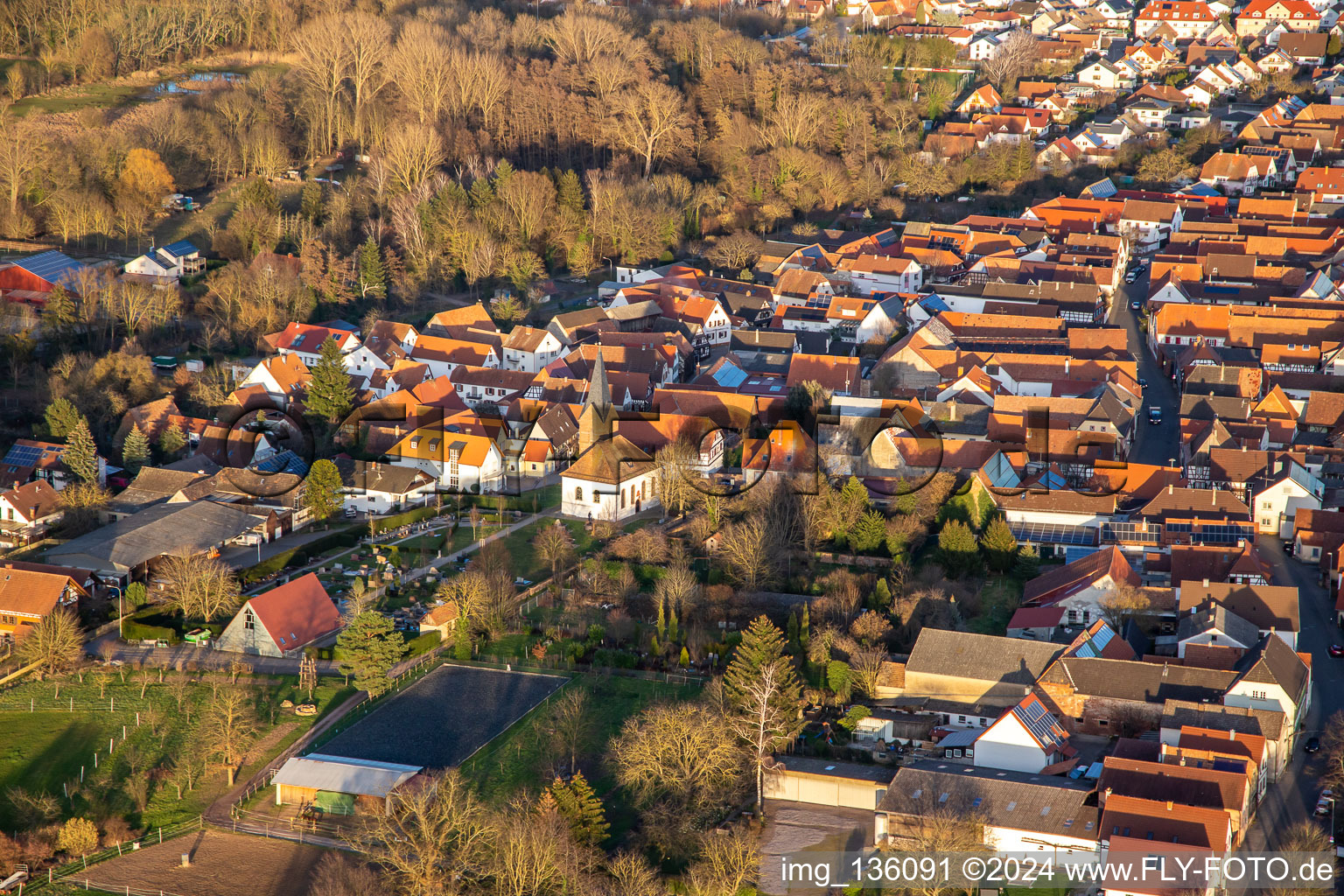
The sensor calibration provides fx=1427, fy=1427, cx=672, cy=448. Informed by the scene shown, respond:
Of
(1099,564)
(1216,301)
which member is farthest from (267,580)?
Result: (1216,301)

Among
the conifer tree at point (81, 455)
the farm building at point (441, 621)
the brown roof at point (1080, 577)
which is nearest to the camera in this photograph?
the brown roof at point (1080, 577)

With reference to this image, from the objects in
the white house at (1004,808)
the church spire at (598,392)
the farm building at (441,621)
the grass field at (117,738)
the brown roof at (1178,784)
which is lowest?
the grass field at (117,738)

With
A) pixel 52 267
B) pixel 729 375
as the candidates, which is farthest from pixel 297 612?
pixel 52 267

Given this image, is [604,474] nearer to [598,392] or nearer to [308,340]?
[598,392]

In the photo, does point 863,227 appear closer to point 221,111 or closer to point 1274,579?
point 221,111

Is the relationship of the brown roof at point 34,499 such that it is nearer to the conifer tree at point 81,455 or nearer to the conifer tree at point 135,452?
the conifer tree at point 81,455

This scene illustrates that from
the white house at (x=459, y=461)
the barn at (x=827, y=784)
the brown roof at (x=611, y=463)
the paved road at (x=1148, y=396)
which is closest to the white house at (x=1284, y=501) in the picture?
the paved road at (x=1148, y=396)
